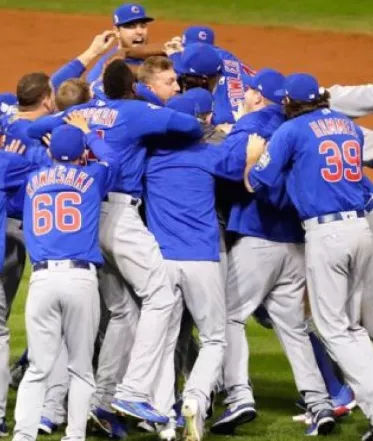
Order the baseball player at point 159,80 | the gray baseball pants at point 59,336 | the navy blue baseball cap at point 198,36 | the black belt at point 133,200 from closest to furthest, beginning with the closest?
the gray baseball pants at point 59,336, the black belt at point 133,200, the baseball player at point 159,80, the navy blue baseball cap at point 198,36

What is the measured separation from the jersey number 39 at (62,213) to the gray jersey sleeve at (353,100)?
2210 millimetres

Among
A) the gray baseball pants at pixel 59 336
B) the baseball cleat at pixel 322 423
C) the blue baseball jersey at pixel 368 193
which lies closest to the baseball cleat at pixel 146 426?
the gray baseball pants at pixel 59 336

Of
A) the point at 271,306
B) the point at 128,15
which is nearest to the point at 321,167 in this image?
the point at 271,306

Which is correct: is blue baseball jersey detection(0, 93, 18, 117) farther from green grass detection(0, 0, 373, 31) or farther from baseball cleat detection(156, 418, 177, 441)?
green grass detection(0, 0, 373, 31)

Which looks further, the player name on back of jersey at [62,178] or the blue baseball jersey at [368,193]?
the blue baseball jersey at [368,193]

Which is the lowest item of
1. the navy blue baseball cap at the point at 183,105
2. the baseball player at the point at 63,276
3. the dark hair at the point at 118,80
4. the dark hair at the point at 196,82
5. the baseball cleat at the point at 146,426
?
the baseball cleat at the point at 146,426

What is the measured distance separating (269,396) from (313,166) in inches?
85.0

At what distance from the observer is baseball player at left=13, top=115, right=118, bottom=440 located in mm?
8867

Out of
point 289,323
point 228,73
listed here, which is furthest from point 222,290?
point 228,73

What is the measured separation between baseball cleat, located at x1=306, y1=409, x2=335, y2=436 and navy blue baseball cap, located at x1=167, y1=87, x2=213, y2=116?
2.04 m

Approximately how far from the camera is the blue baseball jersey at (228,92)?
11.0 meters

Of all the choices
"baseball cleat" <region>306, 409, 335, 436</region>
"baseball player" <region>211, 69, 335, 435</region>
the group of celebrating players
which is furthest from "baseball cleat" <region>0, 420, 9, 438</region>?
"baseball cleat" <region>306, 409, 335, 436</region>

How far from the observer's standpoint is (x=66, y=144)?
29.7ft

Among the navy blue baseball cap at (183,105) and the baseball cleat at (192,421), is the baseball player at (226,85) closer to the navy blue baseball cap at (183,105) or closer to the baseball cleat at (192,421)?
the navy blue baseball cap at (183,105)
